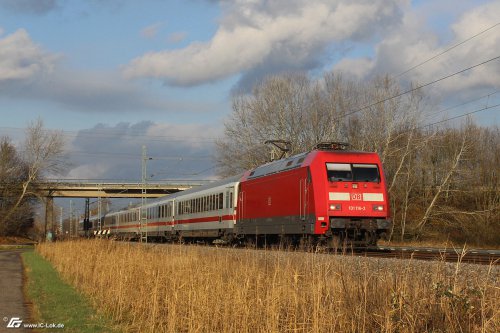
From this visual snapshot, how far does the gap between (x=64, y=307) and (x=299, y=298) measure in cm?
628

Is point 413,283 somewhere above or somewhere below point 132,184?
below

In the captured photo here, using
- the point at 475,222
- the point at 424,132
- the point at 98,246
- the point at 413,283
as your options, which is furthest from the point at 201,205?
the point at 413,283

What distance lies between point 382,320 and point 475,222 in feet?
138

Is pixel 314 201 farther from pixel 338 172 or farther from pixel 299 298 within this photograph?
pixel 299 298

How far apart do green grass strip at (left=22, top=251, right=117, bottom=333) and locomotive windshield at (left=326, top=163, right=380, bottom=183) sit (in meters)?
9.99

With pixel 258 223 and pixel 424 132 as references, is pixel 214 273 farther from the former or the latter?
pixel 424 132

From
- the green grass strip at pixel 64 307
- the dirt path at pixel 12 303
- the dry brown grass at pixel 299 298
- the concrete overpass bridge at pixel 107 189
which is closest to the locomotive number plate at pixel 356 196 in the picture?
the dry brown grass at pixel 299 298

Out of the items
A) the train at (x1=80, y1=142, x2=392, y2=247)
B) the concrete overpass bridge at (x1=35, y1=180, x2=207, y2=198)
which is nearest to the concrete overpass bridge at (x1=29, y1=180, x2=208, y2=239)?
the concrete overpass bridge at (x1=35, y1=180, x2=207, y2=198)

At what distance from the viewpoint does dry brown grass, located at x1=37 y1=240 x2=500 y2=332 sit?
6.77 m

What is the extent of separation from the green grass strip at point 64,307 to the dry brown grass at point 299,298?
354 millimetres

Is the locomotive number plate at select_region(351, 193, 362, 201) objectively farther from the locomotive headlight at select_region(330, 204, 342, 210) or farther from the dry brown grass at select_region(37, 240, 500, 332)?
the dry brown grass at select_region(37, 240, 500, 332)

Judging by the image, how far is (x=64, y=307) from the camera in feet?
41.1

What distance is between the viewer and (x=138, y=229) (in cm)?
5819

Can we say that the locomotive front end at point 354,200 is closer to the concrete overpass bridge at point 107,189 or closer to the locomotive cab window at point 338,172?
the locomotive cab window at point 338,172
